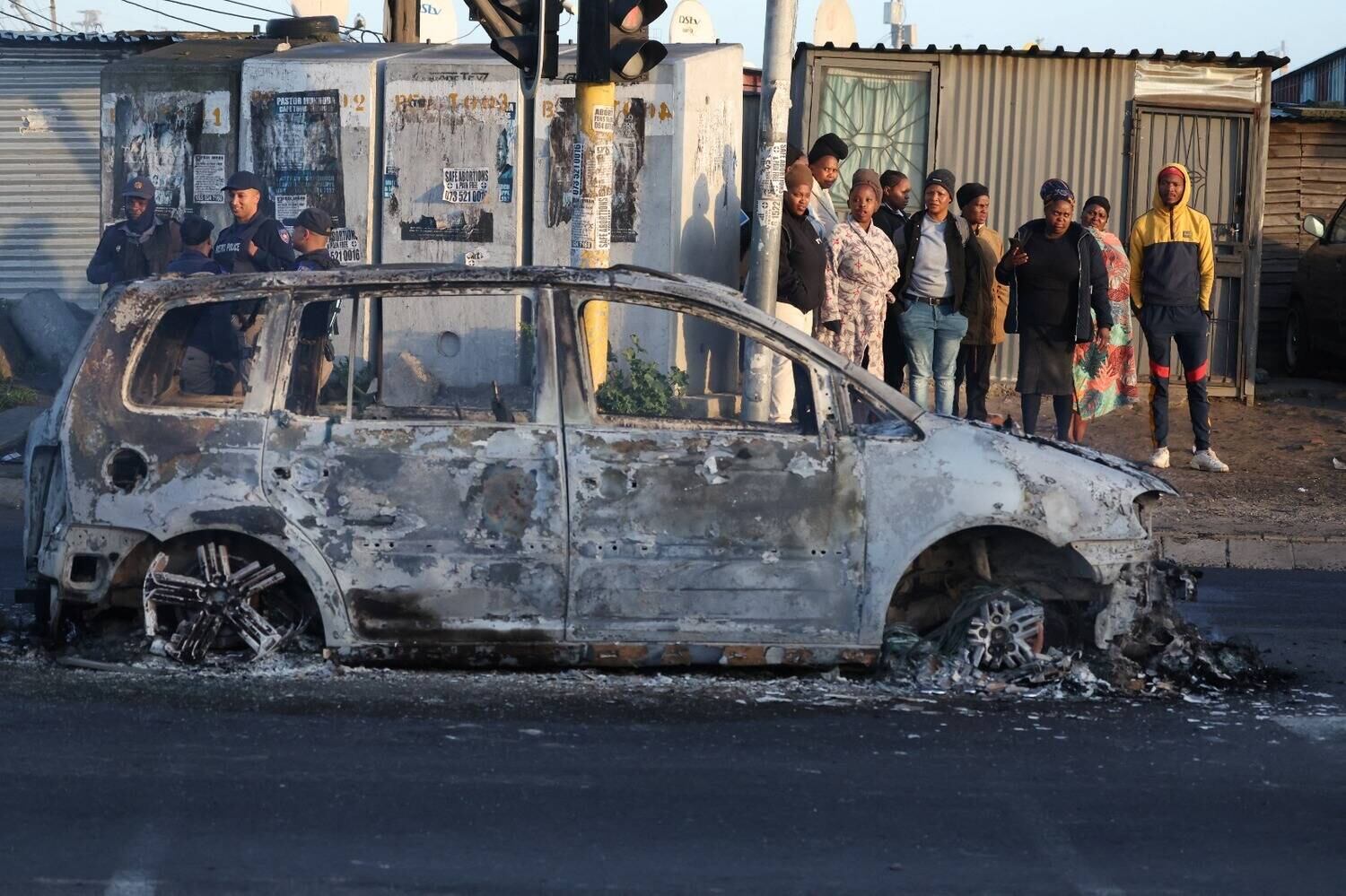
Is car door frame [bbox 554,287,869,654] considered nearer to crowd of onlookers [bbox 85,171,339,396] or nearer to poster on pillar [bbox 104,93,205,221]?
crowd of onlookers [bbox 85,171,339,396]

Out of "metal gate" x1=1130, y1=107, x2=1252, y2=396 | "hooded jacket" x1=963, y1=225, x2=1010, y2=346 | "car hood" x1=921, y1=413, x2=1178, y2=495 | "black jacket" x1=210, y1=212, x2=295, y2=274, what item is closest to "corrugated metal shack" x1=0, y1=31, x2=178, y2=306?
"black jacket" x1=210, y1=212, x2=295, y2=274

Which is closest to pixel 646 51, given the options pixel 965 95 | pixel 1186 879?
pixel 1186 879

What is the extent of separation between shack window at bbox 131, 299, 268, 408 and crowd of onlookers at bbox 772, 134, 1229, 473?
4928mm

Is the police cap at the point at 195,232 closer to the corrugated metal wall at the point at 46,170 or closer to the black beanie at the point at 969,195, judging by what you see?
the black beanie at the point at 969,195

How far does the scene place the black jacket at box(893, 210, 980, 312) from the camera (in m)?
11.4

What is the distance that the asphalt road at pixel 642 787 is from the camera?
14.4 ft

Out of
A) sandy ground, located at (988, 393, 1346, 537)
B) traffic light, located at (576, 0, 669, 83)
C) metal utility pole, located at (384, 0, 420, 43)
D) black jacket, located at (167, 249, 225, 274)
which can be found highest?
metal utility pole, located at (384, 0, 420, 43)

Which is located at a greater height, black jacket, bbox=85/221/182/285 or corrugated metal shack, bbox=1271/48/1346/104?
corrugated metal shack, bbox=1271/48/1346/104

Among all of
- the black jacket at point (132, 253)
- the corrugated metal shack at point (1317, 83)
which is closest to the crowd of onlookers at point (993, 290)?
the black jacket at point (132, 253)

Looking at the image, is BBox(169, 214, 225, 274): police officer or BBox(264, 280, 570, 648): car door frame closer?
BBox(264, 280, 570, 648): car door frame

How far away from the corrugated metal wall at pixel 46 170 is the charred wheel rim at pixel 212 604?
12.8 m

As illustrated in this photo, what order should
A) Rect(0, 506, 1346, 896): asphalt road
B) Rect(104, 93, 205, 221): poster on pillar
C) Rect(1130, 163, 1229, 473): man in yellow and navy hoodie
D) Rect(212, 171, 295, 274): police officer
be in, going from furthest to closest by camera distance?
Rect(104, 93, 205, 221): poster on pillar
Rect(1130, 163, 1229, 473): man in yellow and navy hoodie
Rect(212, 171, 295, 274): police officer
Rect(0, 506, 1346, 896): asphalt road

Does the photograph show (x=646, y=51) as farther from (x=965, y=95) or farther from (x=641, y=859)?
(x=965, y=95)

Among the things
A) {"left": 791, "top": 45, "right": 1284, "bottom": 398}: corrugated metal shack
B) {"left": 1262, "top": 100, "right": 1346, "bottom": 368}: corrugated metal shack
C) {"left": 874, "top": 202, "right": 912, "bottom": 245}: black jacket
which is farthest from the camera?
{"left": 1262, "top": 100, "right": 1346, "bottom": 368}: corrugated metal shack
